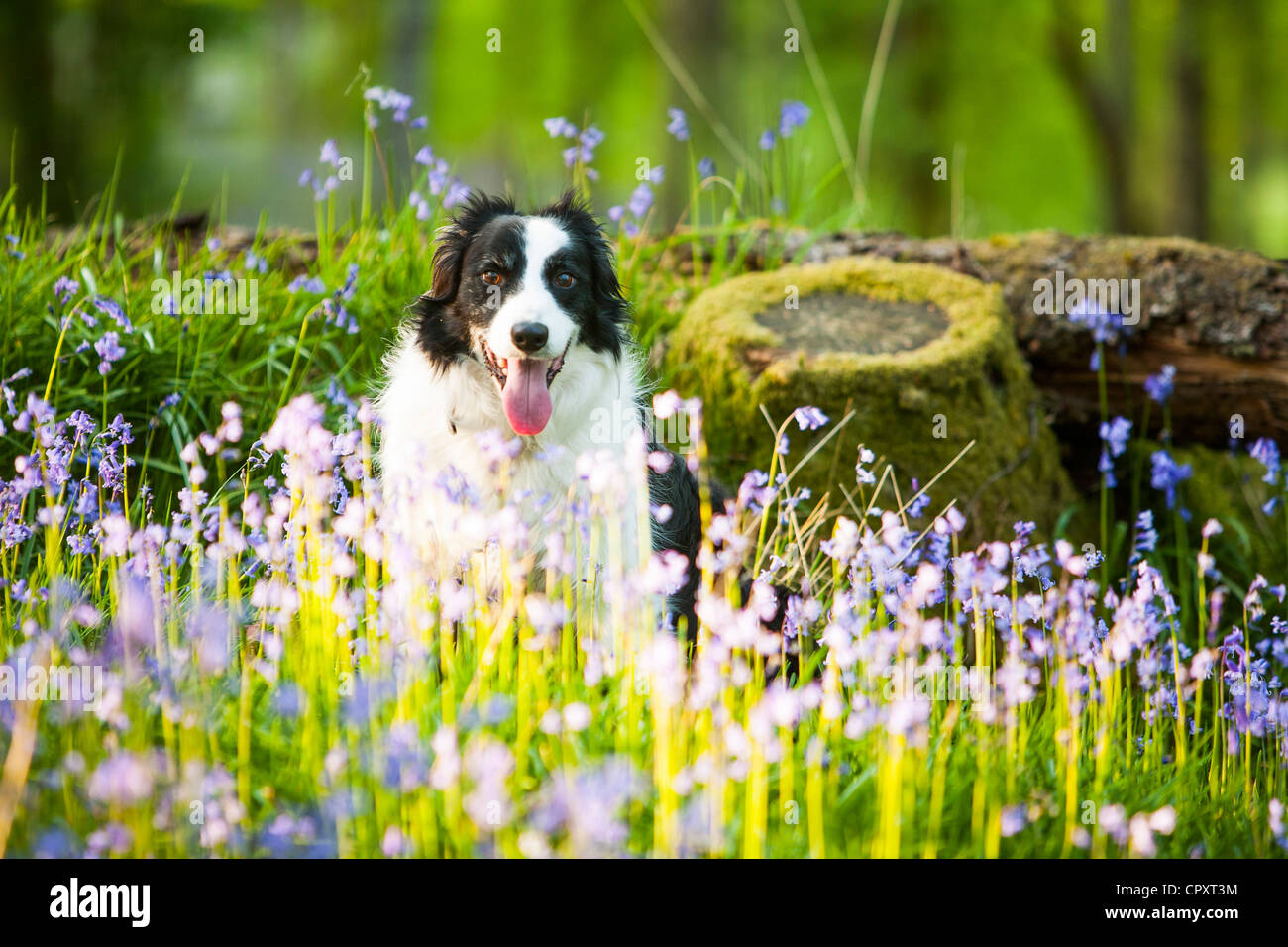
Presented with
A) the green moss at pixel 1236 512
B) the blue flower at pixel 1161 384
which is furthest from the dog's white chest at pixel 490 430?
the green moss at pixel 1236 512

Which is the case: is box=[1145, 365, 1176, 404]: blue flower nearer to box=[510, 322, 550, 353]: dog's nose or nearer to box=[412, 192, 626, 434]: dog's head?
box=[412, 192, 626, 434]: dog's head

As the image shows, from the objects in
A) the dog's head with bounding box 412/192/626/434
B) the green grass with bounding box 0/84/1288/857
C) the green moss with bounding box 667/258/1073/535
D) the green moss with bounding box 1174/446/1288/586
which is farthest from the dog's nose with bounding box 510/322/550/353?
the green moss with bounding box 1174/446/1288/586

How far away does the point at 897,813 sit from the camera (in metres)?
2.17

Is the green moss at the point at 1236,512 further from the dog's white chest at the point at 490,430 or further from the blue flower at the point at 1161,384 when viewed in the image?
the dog's white chest at the point at 490,430

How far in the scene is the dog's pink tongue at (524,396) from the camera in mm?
3527

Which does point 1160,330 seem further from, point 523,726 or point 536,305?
point 523,726

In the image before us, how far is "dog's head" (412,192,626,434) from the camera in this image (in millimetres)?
3512

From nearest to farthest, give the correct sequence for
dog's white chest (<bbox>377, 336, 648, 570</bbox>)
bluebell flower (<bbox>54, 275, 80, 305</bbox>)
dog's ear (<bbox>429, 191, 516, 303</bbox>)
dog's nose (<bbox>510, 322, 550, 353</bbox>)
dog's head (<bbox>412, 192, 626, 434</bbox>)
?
dog's white chest (<bbox>377, 336, 648, 570</bbox>) < dog's nose (<bbox>510, 322, 550, 353</bbox>) < dog's head (<bbox>412, 192, 626, 434</bbox>) < dog's ear (<bbox>429, 191, 516, 303</bbox>) < bluebell flower (<bbox>54, 275, 80, 305</bbox>)

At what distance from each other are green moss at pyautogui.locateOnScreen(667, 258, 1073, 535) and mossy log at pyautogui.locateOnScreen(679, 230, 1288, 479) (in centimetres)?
57

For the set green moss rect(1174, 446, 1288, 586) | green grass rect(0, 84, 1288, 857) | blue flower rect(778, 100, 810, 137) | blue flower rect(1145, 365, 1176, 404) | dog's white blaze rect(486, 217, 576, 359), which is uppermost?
blue flower rect(778, 100, 810, 137)

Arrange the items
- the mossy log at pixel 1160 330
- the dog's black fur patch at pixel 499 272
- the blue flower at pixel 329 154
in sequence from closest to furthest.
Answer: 1. the dog's black fur patch at pixel 499 272
2. the blue flower at pixel 329 154
3. the mossy log at pixel 1160 330

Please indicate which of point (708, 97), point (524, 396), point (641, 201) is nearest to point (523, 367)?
point (524, 396)
